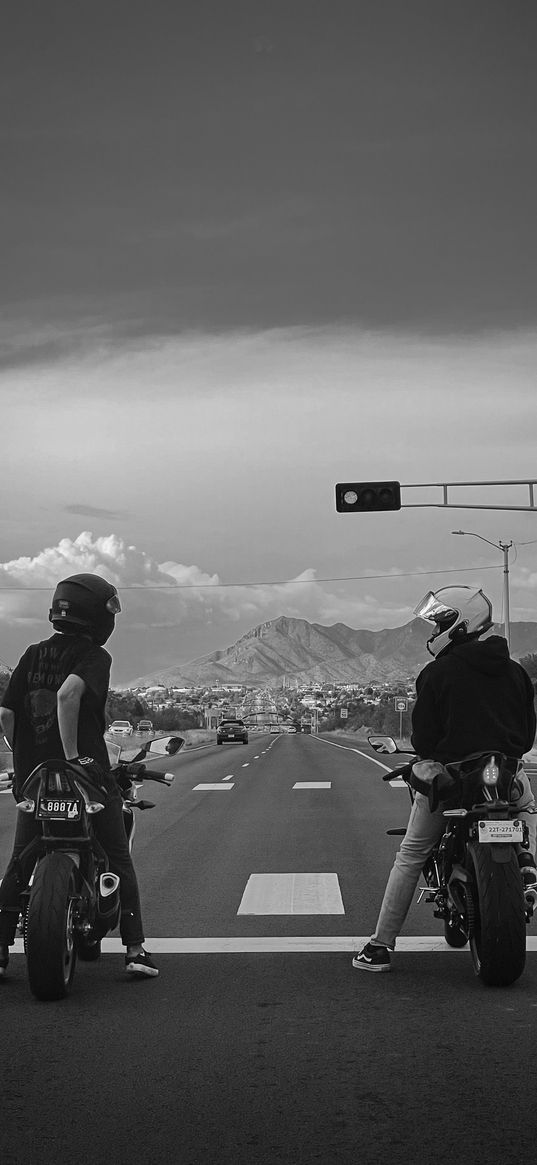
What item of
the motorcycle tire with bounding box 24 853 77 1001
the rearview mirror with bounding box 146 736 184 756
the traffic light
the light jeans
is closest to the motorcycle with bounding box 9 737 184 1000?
the motorcycle tire with bounding box 24 853 77 1001

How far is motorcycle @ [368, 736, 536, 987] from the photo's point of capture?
6617 mm

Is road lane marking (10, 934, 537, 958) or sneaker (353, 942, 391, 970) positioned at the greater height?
sneaker (353, 942, 391, 970)

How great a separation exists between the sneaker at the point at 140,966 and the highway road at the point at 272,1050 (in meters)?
0.08

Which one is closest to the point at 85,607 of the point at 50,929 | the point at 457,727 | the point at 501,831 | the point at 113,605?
the point at 113,605

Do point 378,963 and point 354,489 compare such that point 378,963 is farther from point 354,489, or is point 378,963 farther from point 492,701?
point 354,489

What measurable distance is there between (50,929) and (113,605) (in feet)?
6.36

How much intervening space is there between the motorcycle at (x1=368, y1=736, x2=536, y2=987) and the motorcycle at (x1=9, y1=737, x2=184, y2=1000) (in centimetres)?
181

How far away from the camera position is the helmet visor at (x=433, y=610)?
7645mm

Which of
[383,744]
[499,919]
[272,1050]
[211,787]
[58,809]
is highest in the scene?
[383,744]

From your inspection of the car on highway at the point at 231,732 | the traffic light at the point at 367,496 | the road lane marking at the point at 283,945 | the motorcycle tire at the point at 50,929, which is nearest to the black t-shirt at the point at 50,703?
the motorcycle tire at the point at 50,929

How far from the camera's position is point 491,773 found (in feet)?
22.7

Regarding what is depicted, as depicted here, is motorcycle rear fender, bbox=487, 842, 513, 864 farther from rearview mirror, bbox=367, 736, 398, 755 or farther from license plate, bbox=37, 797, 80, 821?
license plate, bbox=37, 797, 80, 821

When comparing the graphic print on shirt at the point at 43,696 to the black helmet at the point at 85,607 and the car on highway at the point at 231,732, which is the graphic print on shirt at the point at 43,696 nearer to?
the black helmet at the point at 85,607

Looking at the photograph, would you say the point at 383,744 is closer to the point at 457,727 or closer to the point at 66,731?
the point at 457,727
